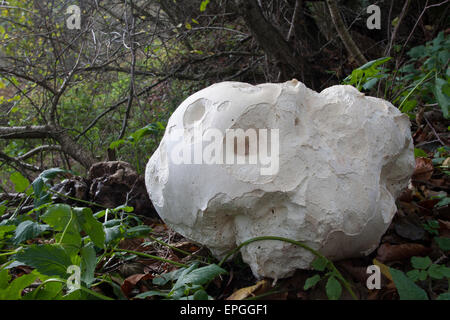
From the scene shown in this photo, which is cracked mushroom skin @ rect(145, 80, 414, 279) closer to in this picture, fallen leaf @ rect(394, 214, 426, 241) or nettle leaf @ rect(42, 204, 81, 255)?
fallen leaf @ rect(394, 214, 426, 241)

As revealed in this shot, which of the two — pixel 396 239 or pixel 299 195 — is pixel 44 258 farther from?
pixel 396 239

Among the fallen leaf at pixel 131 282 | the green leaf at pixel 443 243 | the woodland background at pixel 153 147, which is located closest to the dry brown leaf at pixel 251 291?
the woodland background at pixel 153 147

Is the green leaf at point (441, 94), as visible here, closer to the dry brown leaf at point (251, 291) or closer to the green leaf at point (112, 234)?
the dry brown leaf at point (251, 291)

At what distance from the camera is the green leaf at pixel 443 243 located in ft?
5.01

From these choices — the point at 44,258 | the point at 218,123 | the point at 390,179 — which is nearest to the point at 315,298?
the point at 390,179

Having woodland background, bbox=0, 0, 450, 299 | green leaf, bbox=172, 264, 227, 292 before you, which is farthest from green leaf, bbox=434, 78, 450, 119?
green leaf, bbox=172, 264, 227, 292

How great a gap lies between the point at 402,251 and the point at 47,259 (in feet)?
4.78

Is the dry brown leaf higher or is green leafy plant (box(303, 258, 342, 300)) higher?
green leafy plant (box(303, 258, 342, 300))

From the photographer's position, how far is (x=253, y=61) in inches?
175

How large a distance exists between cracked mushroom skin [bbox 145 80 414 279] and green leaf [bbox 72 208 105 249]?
1.06 feet

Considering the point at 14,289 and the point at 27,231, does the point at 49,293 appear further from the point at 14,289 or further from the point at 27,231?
the point at 27,231

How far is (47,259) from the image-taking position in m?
1.29

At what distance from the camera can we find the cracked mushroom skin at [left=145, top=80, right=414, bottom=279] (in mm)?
1416
